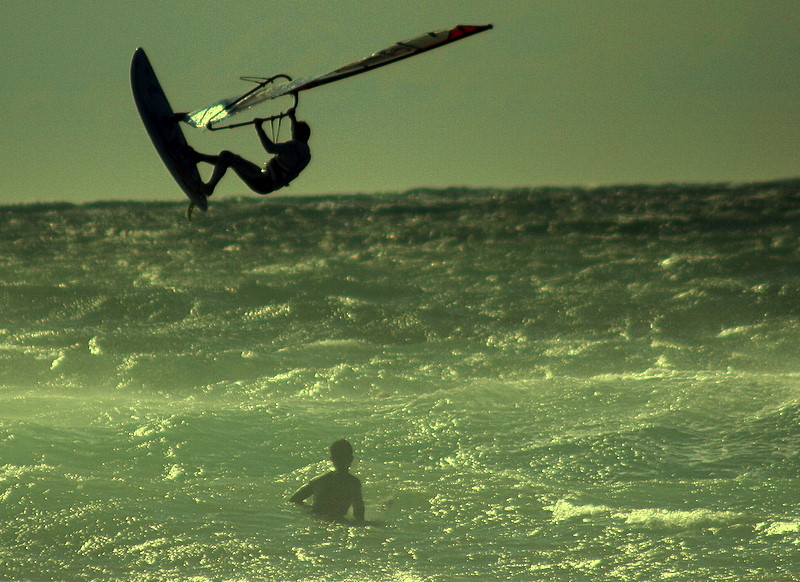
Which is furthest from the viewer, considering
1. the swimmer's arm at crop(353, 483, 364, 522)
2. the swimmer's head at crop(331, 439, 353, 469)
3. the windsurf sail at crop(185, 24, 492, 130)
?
the swimmer's head at crop(331, 439, 353, 469)

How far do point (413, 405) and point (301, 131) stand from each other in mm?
5549

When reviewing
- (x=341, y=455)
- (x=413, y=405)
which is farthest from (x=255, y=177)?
(x=413, y=405)

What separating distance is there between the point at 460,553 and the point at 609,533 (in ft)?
4.16

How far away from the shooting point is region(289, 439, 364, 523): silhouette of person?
25.8 feet

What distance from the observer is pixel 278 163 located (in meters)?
7.04

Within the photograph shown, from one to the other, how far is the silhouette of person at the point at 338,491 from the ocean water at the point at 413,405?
20 centimetres

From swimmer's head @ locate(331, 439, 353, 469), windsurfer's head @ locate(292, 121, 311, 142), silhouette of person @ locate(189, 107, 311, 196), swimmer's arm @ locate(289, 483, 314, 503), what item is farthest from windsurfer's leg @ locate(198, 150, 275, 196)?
swimmer's arm @ locate(289, 483, 314, 503)

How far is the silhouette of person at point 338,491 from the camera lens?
25.8 feet

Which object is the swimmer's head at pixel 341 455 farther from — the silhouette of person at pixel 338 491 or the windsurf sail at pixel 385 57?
the windsurf sail at pixel 385 57

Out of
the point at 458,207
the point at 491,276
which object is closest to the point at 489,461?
the point at 491,276

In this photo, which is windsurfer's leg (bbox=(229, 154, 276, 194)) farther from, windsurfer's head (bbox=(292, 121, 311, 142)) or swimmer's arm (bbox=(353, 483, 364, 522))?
swimmer's arm (bbox=(353, 483, 364, 522))

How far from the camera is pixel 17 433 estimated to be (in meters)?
10.3

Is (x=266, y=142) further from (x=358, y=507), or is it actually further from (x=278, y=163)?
(x=358, y=507)

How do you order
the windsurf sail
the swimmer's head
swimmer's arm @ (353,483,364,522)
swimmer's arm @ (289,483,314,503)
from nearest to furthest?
the windsurf sail
swimmer's arm @ (353,483,364,522)
the swimmer's head
swimmer's arm @ (289,483,314,503)
